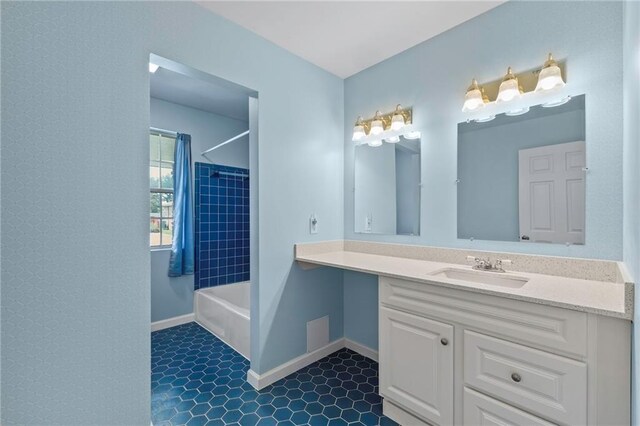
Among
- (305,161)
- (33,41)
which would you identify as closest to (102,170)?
(33,41)

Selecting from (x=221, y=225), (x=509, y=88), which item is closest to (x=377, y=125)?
(x=509, y=88)

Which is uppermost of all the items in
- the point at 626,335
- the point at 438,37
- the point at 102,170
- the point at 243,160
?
the point at 438,37

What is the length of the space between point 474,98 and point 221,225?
2922 mm

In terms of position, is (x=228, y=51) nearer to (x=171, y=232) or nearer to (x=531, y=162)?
(x=531, y=162)

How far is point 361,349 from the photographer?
2.53 m

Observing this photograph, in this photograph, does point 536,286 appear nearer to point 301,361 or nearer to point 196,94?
point 301,361

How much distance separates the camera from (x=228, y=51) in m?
1.88

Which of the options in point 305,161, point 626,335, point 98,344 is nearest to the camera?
point 626,335

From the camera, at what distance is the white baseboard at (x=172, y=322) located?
3059 millimetres

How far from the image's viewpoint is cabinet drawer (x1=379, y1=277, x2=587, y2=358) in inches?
44.4

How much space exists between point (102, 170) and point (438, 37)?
2.23 meters

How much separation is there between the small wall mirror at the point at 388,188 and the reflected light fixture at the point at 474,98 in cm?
43

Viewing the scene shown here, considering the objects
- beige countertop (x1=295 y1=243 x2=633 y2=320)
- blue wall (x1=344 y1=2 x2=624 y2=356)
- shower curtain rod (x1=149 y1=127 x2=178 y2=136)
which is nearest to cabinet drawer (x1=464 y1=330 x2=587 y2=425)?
beige countertop (x1=295 y1=243 x2=633 y2=320)

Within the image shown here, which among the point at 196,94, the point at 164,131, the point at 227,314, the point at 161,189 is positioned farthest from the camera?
the point at 161,189
